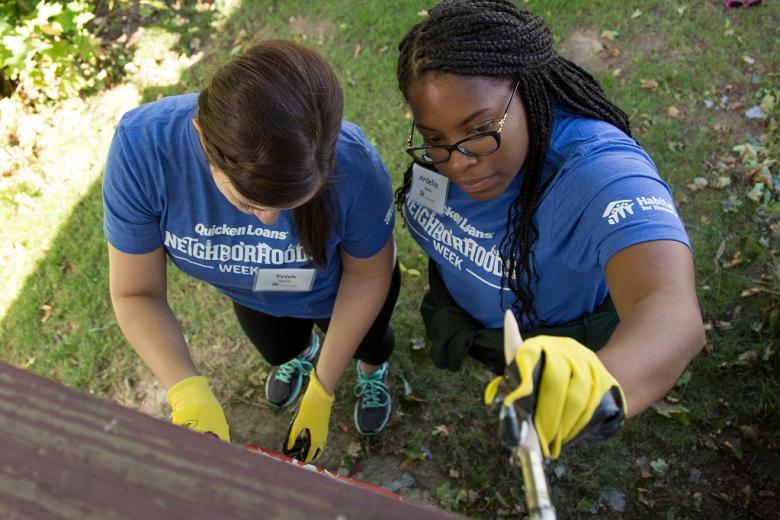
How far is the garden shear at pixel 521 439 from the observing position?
0.50 m

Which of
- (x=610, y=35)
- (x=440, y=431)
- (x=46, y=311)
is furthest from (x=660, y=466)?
(x=46, y=311)

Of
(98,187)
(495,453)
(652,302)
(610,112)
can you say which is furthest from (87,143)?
(652,302)

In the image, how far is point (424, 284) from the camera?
3475mm

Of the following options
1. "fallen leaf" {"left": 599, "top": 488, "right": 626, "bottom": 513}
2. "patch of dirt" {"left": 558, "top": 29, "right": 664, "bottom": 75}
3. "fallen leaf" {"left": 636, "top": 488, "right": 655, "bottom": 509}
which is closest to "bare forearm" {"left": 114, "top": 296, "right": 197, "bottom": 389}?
"fallen leaf" {"left": 599, "top": 488, "right": 626, "bottom": 513}

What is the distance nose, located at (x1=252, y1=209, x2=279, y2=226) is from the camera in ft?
5.30

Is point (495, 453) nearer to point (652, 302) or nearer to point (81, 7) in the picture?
point (652, 302)

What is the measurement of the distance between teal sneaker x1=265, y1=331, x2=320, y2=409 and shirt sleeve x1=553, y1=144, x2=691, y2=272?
1.92 meters

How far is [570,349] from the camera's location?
3.09ft

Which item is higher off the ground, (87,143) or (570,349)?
(570,349)

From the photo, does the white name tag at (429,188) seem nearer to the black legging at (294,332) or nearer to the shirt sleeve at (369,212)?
Answer: the shirt sleeve at (369,212)

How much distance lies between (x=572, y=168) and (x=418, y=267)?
6.87 ft

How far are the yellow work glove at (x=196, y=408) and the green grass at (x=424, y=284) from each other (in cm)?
112

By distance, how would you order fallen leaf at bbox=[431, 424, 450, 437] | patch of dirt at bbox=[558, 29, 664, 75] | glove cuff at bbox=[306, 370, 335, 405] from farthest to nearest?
patch of dirt at bbox=[558, 29, 664, 75]
fallen leaf at bbox=[431, 424, 450, 437]
glove cuff at bbox=[306, 370, 335, 405]

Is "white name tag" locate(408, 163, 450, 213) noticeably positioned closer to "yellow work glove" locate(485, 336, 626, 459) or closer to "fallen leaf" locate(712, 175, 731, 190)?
"yellow work glove" locate(485, 336, 626, 459)
